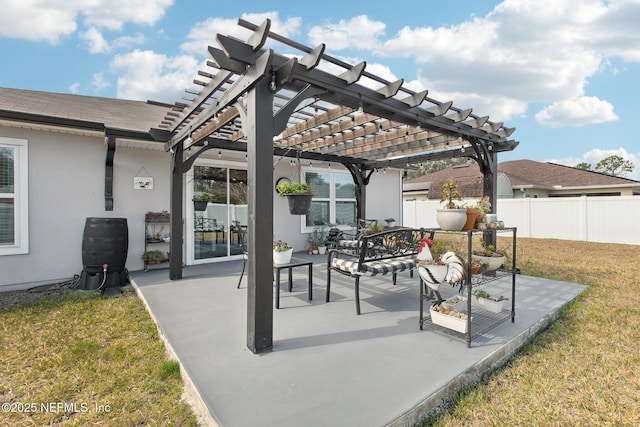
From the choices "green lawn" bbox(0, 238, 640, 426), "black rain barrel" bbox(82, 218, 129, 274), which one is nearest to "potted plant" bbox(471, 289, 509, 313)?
"green lawn" bbox(0, 238, 640, 426)

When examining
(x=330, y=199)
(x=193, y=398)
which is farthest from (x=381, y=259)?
(x=330, y=199)

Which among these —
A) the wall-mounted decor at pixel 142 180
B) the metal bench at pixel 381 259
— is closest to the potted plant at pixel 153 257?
the wall-mounted decor at pixel 142 180

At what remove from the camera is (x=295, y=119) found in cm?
427

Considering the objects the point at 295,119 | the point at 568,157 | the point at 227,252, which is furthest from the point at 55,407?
the point at 568,157

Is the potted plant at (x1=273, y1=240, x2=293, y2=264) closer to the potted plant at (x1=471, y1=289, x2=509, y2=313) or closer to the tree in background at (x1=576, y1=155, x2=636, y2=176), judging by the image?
the potted plant at (x1=471, y1=289, x2=509, y2=313)

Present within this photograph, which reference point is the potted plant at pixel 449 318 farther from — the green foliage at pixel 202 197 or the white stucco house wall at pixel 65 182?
the green foliage at pixel 202 197

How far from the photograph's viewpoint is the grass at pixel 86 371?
1726 mm

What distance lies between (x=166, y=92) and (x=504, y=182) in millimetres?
15343

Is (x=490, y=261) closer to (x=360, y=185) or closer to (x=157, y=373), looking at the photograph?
(x=157, y=373)

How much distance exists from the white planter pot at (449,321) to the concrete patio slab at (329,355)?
10 cm

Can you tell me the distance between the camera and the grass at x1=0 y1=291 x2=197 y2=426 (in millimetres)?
1726

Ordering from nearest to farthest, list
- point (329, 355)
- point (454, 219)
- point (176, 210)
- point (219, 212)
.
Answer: point (329, 355) → point (454, 219) → point (176, 210) → point (219, 212)

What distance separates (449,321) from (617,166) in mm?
30330

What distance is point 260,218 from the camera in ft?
7.39
